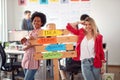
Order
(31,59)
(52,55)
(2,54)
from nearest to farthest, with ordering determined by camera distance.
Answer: (52,55) < (31,59) < (2,54)

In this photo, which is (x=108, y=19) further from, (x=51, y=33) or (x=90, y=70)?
(x=51, y=33)

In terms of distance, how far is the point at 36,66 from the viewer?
307 cm

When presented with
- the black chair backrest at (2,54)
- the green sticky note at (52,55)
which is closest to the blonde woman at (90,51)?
the green sticky note at (52,55)

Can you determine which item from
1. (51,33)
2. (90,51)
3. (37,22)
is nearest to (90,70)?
(90,51)

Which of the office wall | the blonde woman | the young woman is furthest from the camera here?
the office wall

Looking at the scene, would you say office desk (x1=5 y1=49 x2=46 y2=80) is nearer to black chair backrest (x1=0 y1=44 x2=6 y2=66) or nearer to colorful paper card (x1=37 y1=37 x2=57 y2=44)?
black chair backrest (x1=0 y1=44 x2=6 y2=66)

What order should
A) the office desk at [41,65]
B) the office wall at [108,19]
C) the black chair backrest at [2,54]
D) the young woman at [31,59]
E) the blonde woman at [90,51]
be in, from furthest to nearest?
the office wall at [108,19] < the office desk at [41,65] < the black chair backrest at [2,54] < the blonde woman at [90,51] < the young woman at [31,59]

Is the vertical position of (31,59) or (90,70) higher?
(31,59)

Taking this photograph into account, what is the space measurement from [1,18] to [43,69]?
2817 millimetres

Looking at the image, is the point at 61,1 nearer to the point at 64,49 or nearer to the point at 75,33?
the point at 75,33

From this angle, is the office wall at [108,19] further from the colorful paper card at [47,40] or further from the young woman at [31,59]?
the colorful paper card at [47,40]

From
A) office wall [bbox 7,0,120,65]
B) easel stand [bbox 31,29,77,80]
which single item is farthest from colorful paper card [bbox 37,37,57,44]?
office wall [bbox 7,0,120,65]

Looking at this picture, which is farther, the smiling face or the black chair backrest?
the black chair backrest

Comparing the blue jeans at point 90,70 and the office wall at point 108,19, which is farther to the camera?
the office wall at point 108,19
